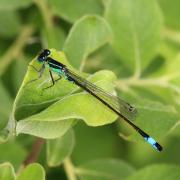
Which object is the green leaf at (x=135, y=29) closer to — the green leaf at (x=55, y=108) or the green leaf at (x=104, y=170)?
the green leaf at (x=104, y=170)

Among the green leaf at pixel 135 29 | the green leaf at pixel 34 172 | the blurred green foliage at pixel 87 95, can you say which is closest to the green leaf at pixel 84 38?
the blurred green foliage at pixel 87 95

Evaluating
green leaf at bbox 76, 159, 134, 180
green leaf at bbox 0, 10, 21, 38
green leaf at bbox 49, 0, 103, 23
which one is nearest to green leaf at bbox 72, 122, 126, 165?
green leaf at bbox 76, 159, 134, 180

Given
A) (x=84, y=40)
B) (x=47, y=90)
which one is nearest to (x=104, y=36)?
(x=84, y=40)

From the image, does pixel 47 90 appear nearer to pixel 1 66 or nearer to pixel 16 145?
pixel 16 145

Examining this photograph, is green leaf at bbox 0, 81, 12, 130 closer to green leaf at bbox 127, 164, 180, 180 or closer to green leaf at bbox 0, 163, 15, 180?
green leaf at bbox 127, 164, 180, 180

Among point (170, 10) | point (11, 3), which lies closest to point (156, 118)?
point (11, 3)
